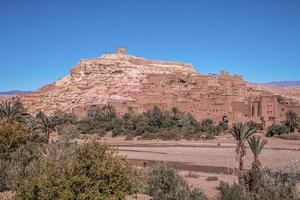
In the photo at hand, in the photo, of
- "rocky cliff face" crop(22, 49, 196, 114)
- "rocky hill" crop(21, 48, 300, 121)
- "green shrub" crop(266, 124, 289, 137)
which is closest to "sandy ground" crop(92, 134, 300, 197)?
"green shrub" crop(266, 124, 289, 137)

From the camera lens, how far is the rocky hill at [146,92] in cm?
6294

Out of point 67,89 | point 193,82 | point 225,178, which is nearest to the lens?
point 225,178

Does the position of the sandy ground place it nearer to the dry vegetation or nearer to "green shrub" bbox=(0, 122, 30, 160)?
the dry vegetation

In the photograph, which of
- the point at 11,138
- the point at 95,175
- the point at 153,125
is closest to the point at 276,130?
the point at 153,125

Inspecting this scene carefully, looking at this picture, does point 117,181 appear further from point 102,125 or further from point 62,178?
point 102,125

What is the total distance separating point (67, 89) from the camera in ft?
312

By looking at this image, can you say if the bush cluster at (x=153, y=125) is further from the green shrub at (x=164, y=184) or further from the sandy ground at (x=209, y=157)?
the green shrub at (x=164, y=184)

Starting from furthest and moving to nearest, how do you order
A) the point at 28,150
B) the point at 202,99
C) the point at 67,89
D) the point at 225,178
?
the point at 67,89
the point at 202,99
the point at 225,178
the point at 28,150

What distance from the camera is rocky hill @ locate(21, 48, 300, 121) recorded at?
62.9 metres

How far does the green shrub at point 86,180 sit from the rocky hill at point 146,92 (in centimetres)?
4930

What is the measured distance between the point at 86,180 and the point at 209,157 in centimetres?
2926

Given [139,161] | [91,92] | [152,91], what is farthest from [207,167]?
[91,92]

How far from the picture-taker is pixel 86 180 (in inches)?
399

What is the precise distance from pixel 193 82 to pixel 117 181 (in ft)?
255
